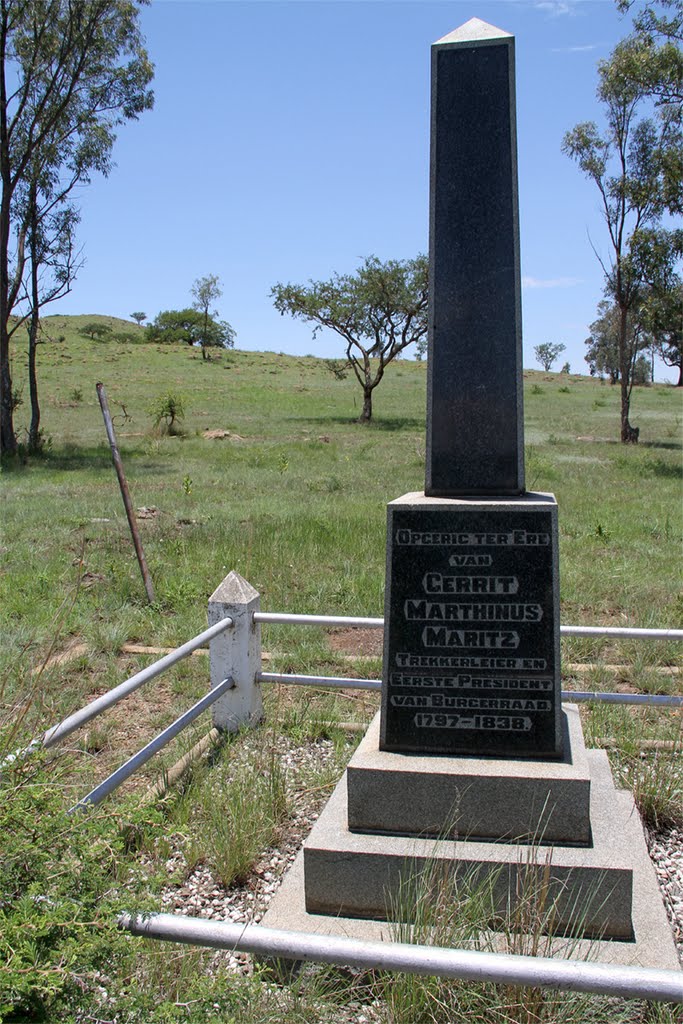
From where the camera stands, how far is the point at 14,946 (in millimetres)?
2020

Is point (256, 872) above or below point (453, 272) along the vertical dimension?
below

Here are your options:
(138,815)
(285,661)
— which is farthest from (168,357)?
(138,815)

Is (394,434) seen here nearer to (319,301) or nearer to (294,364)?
(319,301)

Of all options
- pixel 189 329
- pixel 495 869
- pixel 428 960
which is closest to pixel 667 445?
pixel 495 869

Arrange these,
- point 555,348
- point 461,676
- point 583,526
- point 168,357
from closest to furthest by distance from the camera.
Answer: point 461,676
point 583,526
point 168,357
point 555,348

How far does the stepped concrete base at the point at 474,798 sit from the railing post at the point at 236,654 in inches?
70.4

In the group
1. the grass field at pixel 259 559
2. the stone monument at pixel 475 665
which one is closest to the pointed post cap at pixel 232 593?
the grass field at pixel 259 559

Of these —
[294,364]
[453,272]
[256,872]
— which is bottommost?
[256,872]

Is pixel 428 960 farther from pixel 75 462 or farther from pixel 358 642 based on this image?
pixel 75 462

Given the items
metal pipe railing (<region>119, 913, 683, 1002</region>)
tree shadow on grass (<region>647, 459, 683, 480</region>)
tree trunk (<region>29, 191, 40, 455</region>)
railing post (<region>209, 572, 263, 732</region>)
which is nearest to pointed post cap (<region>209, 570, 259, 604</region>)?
railing post (<region>209, 572, 263, 732</region>)

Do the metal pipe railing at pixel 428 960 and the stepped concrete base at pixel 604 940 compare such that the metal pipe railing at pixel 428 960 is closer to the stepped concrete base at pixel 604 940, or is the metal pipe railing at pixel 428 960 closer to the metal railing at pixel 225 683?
the stepped concrete base at pixel 604 940

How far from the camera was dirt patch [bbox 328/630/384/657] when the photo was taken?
23.8 feet

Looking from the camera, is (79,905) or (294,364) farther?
(294,364)

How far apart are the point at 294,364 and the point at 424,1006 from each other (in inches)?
2587
